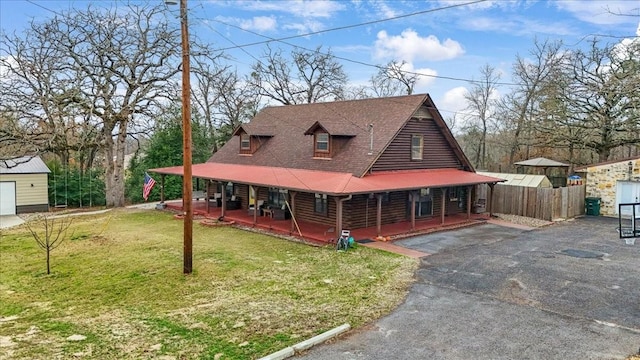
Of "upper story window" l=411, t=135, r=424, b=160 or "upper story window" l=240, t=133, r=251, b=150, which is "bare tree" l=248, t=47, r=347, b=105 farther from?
"upper story window" l=411, t=135, r=424, b=160

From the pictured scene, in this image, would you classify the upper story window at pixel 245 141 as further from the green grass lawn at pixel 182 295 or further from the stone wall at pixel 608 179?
the stone wall at pixel 608 179

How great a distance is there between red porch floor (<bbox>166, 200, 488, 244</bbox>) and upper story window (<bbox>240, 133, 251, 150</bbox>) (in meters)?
3.60

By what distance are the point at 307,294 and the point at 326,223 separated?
27.7ft

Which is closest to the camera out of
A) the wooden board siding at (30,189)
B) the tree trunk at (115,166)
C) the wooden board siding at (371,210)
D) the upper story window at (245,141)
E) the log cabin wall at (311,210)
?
the wooden board siding at (371,210)

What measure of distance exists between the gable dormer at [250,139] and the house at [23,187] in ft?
35.3

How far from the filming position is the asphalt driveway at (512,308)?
6.80 m

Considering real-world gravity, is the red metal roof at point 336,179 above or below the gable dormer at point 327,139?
below

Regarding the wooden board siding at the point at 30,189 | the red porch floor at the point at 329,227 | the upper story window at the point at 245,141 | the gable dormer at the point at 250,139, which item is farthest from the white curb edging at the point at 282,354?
the wooden board siding at the point at 30,189

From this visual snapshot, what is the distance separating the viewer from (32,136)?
21.9m

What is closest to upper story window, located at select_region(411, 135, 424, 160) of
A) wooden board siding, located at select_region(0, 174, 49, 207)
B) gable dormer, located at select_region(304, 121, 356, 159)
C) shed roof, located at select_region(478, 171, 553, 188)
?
gable dormer, located at select_region(304, 121, 356, 159)

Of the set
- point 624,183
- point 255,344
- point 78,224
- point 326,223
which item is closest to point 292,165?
point 326,223

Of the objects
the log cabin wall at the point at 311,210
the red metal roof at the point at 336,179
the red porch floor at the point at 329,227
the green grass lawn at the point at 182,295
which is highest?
the red metal roof at the point at 336,179

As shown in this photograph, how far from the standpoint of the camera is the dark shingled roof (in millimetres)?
17875

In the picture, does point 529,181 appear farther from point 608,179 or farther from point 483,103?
point 483,103
